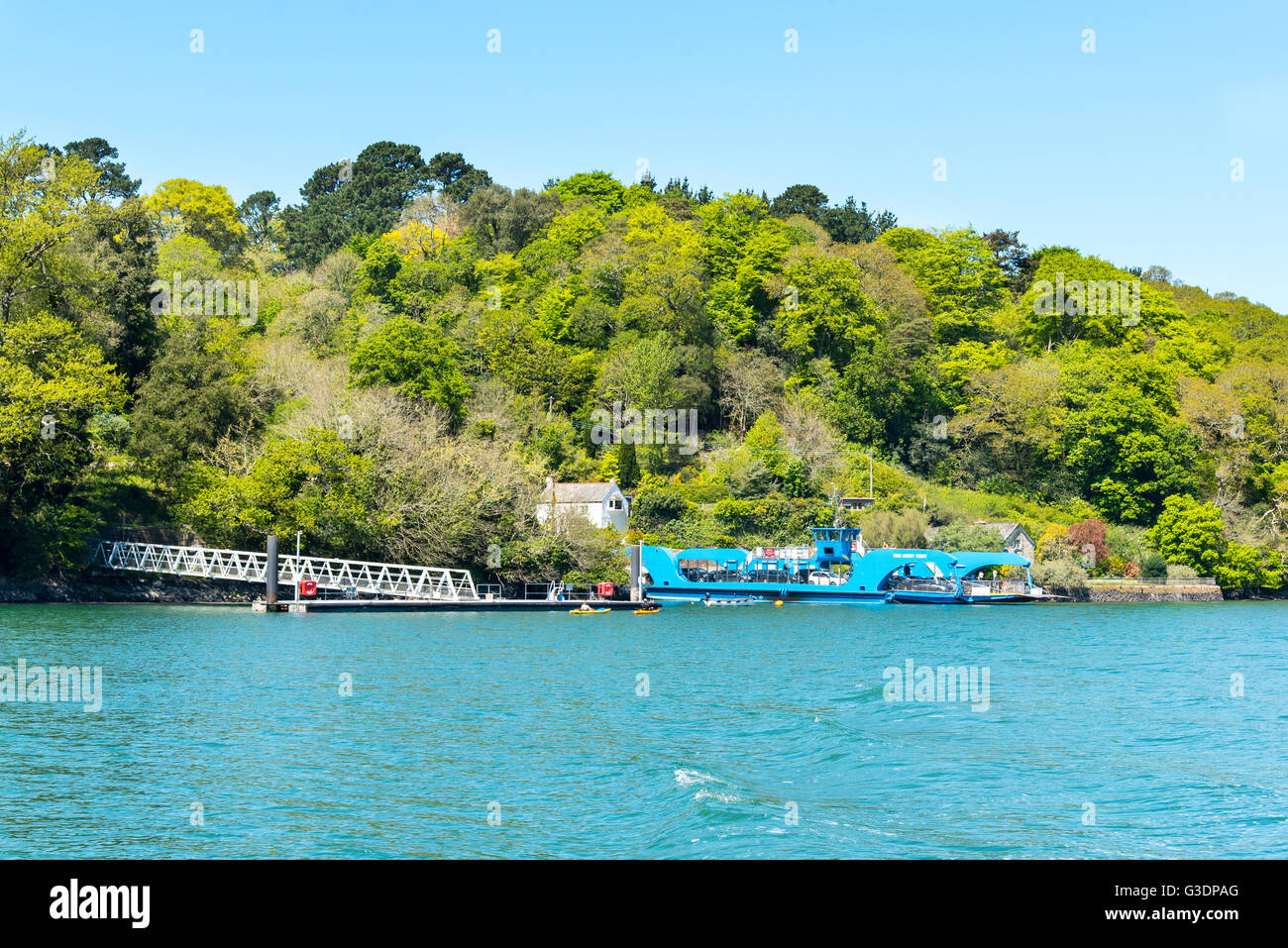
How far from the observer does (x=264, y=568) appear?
52.2 metres

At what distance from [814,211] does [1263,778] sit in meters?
101

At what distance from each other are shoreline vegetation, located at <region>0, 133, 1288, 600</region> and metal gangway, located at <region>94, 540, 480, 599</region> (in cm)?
135

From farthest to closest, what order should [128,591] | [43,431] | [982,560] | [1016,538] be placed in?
[1016,538], [982,560], [128,591], [43,431]

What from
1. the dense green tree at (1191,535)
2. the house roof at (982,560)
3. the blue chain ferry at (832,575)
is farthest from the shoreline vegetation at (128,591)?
the dense green tree at (1191,535)

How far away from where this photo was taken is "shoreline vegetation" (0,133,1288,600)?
52781mm

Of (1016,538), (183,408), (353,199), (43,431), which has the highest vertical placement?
(353,199)

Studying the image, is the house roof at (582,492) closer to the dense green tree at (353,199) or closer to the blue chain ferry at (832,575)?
the blue chain ferry at (832,575)

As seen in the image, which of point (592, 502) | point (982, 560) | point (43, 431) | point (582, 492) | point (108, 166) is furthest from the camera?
point (108, 166)

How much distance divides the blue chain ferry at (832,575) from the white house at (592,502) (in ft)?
13.5

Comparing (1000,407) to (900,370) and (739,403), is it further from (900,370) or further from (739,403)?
(739,403)

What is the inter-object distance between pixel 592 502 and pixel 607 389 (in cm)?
1190

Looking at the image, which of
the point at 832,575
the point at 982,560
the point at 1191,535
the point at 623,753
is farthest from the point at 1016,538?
the point at 623,753

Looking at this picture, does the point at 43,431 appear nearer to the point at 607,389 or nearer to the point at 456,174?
the point at 607,389

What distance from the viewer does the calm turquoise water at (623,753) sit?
1470 cm
